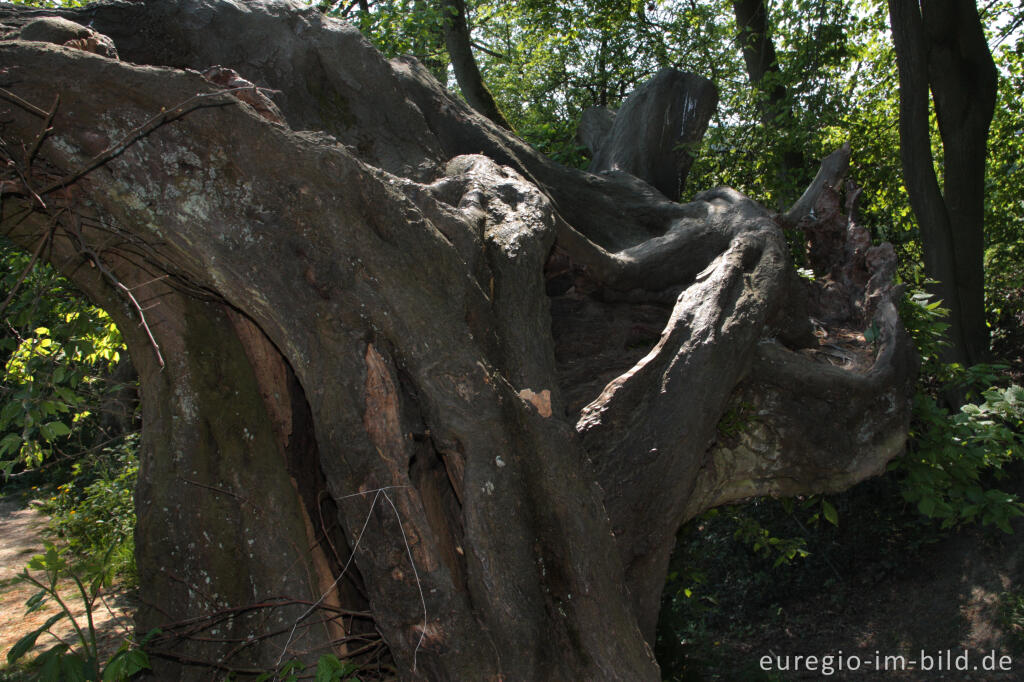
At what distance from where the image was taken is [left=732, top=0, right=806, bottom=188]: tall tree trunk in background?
8.67m

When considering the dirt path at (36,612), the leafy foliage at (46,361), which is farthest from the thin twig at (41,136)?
the dirt path at (36,612)

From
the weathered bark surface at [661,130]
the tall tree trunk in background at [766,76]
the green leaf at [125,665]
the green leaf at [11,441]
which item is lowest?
the green leaf at [125,665]

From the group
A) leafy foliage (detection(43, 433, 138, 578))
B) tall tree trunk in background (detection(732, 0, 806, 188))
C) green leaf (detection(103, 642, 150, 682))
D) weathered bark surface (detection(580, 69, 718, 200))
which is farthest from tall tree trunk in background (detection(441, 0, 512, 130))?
green leaf (detection(103, 642, 150, 682))

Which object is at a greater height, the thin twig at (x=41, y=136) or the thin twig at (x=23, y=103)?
the thin twig at (x=23, y=103)

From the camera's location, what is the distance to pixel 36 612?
5.74m

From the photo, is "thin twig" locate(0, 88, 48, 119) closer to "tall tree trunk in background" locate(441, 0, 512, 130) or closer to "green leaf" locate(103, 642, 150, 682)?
"green leaf" locate(103, 642, 150, 682)

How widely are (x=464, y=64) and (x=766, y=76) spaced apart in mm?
3681

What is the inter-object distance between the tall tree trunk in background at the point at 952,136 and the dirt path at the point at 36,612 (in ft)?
25.5

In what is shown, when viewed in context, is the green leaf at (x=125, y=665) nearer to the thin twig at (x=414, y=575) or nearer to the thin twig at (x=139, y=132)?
the thin twig at (x=414, y=575)

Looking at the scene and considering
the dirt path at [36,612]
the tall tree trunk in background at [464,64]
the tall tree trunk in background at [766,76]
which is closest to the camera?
the dirt path at [36,612]

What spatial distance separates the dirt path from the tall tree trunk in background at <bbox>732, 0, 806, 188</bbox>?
309 inches

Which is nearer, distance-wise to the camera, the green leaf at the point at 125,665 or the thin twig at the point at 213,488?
the green leaf at the point at 125,665

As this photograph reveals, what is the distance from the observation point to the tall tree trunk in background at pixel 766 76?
341 inches

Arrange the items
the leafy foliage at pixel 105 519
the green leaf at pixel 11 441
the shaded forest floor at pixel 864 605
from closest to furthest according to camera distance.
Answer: the green leaf at pixel 11 441 < the leafy foliage at pixel 105 519 < the shaded forest floor at pixel 864 605
